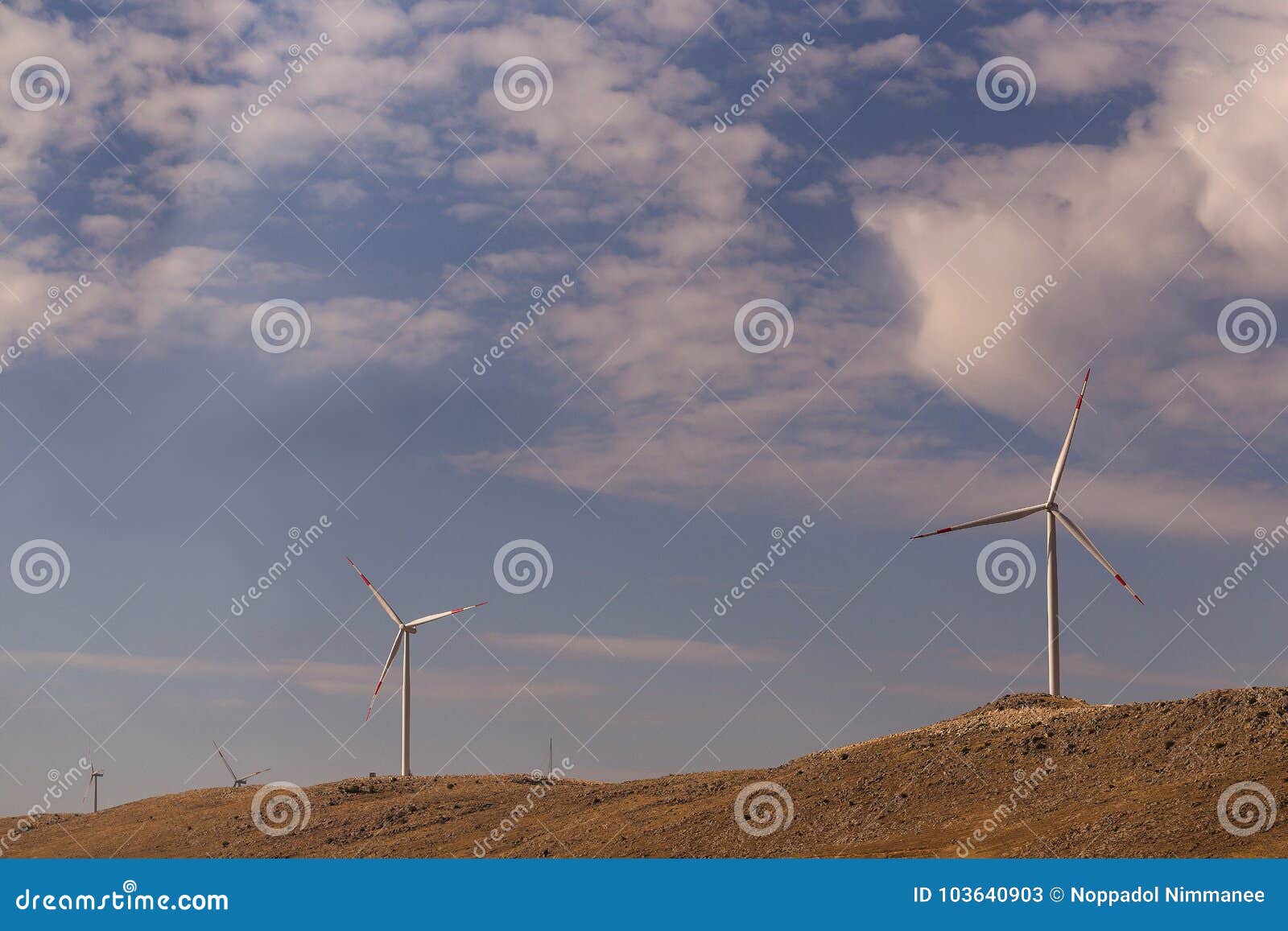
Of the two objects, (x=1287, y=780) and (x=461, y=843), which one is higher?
(x=461, y=843)

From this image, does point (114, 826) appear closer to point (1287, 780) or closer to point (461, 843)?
point (461, 843)

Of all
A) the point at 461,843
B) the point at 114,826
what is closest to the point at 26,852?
the point at 114,826

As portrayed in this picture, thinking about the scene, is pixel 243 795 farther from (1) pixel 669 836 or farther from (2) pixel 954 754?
(2) pixel 954 754

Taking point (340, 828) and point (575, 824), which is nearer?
point (575, 824)

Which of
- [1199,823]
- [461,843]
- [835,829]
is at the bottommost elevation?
[1199,823]

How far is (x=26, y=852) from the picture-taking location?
6669 cm

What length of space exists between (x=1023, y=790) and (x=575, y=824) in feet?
55.2

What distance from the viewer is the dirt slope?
4041cm

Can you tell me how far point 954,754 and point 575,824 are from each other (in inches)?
565

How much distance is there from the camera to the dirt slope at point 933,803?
133ft

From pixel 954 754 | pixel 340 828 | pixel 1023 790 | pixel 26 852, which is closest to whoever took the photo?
pixel 1023 790

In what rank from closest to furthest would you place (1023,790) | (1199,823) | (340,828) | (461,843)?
(1199,823) < (1023,790) < (461,843) < (340,828)

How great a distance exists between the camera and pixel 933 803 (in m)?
45.6

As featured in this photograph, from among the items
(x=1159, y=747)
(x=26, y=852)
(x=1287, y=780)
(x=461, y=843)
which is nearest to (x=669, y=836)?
(x=461, y=843)
